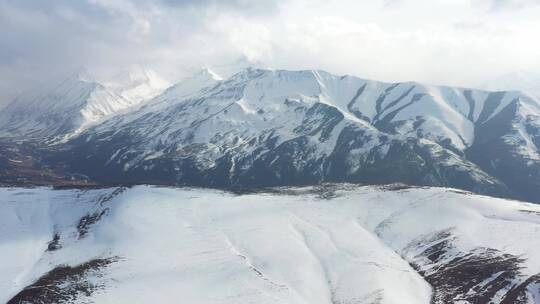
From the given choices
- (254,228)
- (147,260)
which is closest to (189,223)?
(254,228)

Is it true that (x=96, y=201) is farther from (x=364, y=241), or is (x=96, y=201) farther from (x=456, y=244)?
(x=456, y=244)

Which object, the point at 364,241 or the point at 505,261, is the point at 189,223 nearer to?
the point at 364,241

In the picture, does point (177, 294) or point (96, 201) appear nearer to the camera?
point (177, 294)

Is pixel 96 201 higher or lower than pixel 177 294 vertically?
higher

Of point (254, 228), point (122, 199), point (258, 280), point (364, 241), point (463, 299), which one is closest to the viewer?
point (463, 299)

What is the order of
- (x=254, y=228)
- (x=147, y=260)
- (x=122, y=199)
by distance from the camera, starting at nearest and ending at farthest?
(x=147, y=260) → (x=254, y=228) → (x=122, y=199)

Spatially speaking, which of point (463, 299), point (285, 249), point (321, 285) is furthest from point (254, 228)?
point (463, 299)
